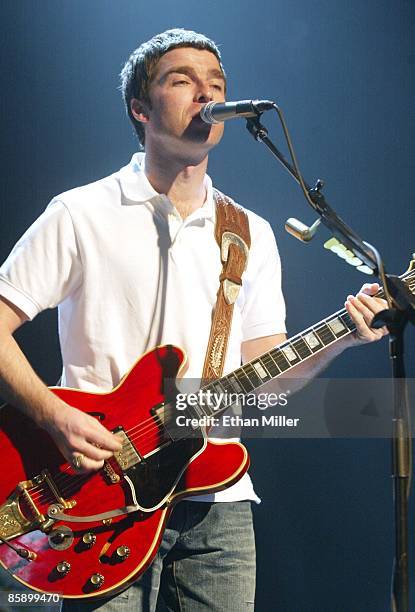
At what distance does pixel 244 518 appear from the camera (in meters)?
2.27

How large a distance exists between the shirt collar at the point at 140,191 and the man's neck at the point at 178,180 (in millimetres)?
32

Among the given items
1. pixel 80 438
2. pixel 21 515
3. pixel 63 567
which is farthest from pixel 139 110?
pixel 63 567

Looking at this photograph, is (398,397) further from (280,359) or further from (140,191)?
(140,191)

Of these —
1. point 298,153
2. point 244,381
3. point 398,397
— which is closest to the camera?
point 398,397

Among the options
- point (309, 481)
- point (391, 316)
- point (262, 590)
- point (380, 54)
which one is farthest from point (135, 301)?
point (380, 54)

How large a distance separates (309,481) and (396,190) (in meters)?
1.17

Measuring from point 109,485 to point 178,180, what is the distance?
97 cm

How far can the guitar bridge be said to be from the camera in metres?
2.04

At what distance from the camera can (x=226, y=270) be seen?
241cm

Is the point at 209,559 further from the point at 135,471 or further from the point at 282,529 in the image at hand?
the point at 282,529

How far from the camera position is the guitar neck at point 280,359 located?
2.29 metres

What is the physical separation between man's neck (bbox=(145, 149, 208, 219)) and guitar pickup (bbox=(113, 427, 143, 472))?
0.74m

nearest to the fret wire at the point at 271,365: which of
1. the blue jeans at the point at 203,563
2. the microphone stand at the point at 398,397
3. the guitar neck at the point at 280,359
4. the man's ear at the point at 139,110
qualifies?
the guitar neck at the point at 280,359

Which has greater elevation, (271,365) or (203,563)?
(271,365)
